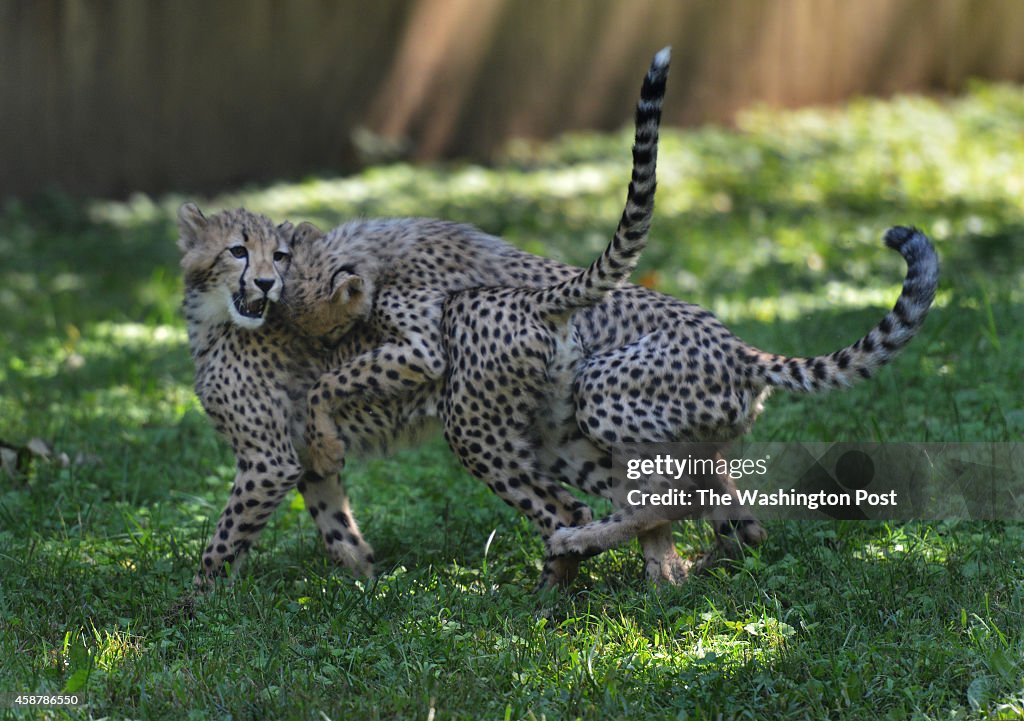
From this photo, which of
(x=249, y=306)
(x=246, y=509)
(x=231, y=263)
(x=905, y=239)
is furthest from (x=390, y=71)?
(x=905, y=239)

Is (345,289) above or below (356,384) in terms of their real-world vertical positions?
above

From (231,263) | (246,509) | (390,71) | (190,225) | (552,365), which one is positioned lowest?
(246,509)

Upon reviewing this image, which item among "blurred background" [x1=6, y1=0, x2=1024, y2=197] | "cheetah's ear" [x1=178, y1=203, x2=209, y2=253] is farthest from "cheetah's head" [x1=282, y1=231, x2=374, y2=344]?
"blurred background" [x1=6, y1=0, x2=1024, y2=197]

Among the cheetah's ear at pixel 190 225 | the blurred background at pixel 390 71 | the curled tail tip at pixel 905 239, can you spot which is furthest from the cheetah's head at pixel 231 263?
the blurred background at pixel 390 71

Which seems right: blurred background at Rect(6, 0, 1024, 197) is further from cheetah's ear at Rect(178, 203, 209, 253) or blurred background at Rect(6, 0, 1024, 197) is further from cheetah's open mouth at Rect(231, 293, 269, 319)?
cheetah's open mouth at Rect(231, 293, 269, 319)

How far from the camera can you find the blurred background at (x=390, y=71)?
1174 centimetres

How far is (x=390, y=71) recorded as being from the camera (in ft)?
42.2

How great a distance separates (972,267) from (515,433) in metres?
4.86

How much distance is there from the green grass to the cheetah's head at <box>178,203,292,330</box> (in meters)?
0.89

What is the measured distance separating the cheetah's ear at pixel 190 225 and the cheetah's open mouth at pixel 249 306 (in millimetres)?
339

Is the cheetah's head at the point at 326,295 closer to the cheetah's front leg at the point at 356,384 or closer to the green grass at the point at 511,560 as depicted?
the cheetah's front leg at the point at 356,384

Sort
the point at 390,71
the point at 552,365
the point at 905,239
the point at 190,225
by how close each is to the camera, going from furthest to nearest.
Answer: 1. the point at 390,71
2. the point at 190,225
3. the point at 552,365
4. the point at 905,239

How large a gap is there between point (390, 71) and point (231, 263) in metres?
7.95

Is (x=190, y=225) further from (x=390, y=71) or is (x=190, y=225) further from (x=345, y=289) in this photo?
(x=390, y=71)
